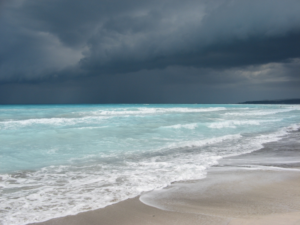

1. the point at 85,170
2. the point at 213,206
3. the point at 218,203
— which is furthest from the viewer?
the point at 85,170

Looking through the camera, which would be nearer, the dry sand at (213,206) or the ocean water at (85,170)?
the dry sand at (213,206)

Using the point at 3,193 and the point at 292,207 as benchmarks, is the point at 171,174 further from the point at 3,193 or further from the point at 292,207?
the point at 3,193

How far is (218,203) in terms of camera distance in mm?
3961

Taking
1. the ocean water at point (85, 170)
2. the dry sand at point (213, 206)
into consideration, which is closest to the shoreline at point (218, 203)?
the dry sand at point (213, 206)

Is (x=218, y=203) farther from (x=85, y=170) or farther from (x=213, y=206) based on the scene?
(x=85, y=170)

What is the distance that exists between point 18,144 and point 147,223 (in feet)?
34.2

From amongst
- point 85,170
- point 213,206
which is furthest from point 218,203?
point 85,170

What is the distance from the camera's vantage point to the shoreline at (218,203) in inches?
132

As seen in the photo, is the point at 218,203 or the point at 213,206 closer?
the point at 213,206

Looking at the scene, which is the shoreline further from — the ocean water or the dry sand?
the ocean water

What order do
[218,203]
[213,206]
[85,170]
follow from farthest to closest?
[85,170]
[218,203]
[213,206]

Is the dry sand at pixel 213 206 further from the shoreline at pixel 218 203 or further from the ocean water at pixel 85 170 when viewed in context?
the ocean water at pixel 85 170

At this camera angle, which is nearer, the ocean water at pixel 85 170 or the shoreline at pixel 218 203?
the shoreline at pixel 218 203

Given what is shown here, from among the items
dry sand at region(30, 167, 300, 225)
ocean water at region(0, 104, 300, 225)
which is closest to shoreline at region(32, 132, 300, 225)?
dry sand at region(30, 167, 300, 225)
